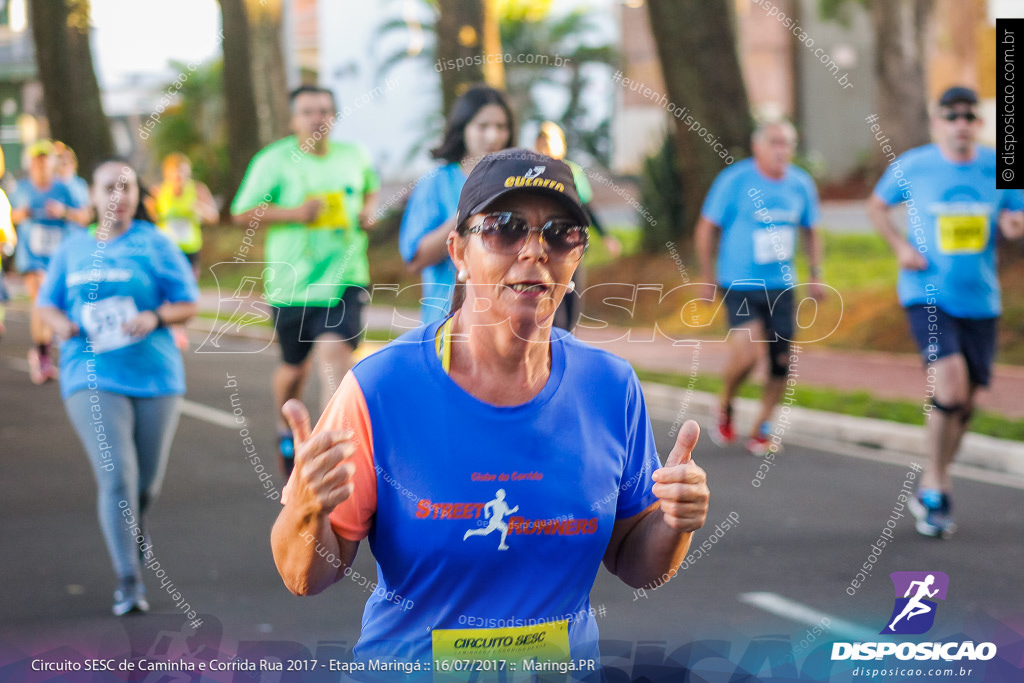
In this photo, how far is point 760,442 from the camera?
28.1ft

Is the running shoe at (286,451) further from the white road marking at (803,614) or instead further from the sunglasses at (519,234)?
the sunglasses at (519,234)

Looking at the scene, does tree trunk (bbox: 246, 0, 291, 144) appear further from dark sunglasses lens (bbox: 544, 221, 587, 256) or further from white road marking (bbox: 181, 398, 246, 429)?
dark sunglasses lens (bbox: 544, 221, 587, 256)

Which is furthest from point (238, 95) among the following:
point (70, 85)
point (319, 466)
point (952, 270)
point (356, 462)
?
point (319, 466)

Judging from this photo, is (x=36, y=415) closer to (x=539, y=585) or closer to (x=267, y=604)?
(x=267, y=604)

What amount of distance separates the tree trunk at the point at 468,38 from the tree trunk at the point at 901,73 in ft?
18.0

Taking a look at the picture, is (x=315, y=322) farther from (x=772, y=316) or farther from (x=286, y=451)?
(x=772, y=316)

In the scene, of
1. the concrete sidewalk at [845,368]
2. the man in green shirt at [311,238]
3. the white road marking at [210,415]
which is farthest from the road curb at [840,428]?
the white road marking at [210,415]

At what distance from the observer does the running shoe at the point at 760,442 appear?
27.9 feet

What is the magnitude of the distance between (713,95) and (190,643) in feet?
41.3

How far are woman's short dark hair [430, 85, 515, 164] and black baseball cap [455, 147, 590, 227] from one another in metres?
3.39

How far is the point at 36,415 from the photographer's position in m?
10.6

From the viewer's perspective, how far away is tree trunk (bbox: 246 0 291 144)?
22.7m

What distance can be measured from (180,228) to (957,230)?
937 cm

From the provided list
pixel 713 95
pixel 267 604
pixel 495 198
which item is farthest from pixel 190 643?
pixel 713 95
